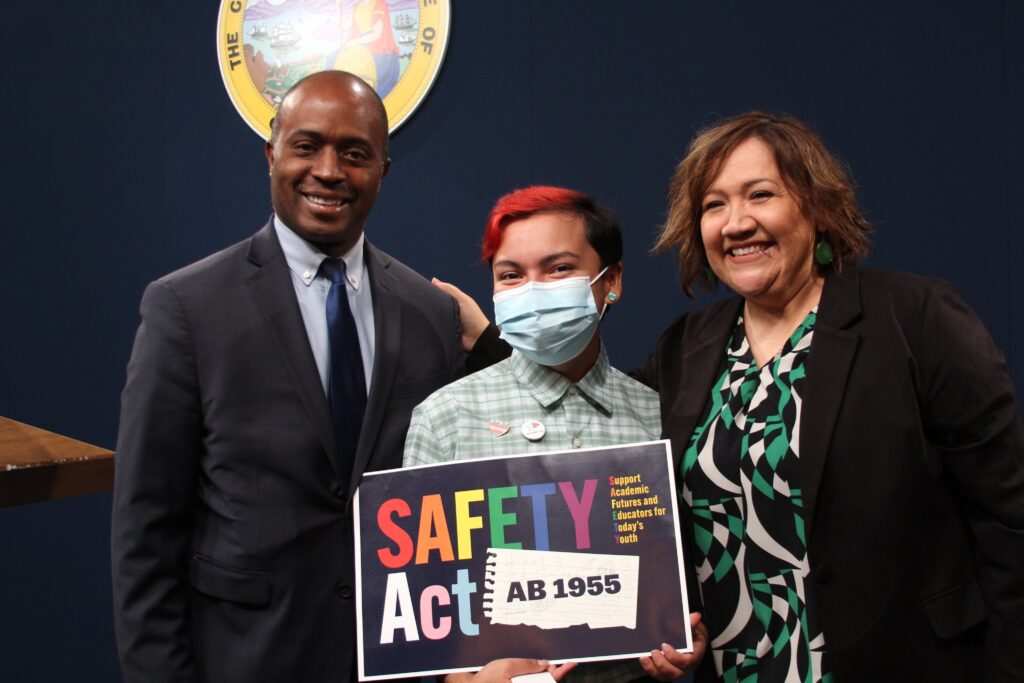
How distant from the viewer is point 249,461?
1652 millimetres

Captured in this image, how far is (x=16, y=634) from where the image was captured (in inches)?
137

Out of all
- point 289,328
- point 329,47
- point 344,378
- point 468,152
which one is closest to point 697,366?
point 344,378

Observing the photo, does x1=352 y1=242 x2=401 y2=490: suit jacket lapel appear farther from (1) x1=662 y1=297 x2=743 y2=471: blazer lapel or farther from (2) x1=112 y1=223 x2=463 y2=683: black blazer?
(1) x1=662 y1=297 x2=743 y2=471: blazer lapel

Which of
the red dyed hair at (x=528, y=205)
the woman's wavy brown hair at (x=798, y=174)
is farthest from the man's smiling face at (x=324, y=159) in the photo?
the woman's wavy brown hair at (x=798, y=174)

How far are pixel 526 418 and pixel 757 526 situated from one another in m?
0.45

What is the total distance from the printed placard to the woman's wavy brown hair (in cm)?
52

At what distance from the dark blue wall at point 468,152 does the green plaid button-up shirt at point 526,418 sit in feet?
3.86

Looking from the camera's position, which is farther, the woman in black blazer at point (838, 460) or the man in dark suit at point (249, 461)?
the man in dark suit at point (249, 461)

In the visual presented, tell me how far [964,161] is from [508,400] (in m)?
A: 1.78

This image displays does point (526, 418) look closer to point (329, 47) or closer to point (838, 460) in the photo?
point (838, 460)

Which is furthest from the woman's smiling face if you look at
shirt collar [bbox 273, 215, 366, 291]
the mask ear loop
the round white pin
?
shirt collar [bbox 273, 215, 366, 291]

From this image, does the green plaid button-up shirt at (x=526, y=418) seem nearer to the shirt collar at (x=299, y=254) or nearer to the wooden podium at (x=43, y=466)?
the shirt collar at (x=299, y=254)

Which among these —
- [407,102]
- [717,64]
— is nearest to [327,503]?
[407,102]

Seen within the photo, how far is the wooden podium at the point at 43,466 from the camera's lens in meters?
1.33
